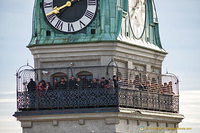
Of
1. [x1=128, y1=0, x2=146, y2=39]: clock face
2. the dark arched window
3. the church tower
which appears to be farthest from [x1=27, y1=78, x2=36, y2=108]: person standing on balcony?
[x1=128, y1=0, x2=146, y2=39]: clock face

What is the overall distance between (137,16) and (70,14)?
14.4 ft

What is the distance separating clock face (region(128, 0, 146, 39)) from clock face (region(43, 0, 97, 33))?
2.79 metres

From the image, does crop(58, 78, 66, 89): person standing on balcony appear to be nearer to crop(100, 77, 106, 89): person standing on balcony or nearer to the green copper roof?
crop(100, 77, 106, 89): person standing on balcony

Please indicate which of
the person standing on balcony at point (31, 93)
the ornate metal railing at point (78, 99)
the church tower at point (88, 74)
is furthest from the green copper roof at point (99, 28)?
the ornate metal railing at point (78, 99)

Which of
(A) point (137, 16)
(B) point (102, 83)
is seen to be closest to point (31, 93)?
(B) point (102, 83)

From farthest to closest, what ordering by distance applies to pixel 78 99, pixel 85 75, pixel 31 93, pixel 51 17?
1. pixel 51 17
2. pixel 85 75
3. pixel 31 93
4. pixel 78 99

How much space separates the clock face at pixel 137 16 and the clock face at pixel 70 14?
9.16 ft

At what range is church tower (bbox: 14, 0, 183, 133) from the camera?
6450 centimetres

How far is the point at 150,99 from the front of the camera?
6744 centimetres

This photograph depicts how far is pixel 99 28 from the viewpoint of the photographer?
216 ft

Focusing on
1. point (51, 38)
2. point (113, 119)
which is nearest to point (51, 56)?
point (51, 38)

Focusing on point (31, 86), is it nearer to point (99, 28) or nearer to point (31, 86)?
point (31, 86)

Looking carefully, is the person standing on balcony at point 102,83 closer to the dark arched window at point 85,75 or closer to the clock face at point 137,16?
the dark arched window at point 85,75

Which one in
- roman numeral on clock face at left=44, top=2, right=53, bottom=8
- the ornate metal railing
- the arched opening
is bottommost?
the ornate metal railing
